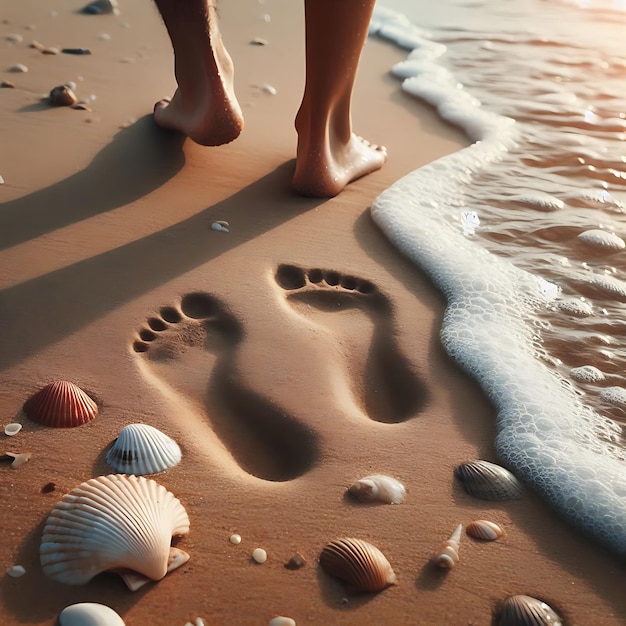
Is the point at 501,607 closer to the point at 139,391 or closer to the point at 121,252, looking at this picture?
the point at 139,391

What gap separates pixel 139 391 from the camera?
67.7 inches

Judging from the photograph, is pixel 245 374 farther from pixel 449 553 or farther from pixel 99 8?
pixel 99 8

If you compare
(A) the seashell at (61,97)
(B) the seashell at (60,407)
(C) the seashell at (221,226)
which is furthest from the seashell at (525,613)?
(A) the seashell at (61,97)

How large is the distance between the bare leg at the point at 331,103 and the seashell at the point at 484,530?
4.76ft

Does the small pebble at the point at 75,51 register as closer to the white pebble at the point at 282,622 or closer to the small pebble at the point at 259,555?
the small pebble at the point at 259,555

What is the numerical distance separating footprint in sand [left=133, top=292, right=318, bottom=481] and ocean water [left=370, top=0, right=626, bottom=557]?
1.56 feet

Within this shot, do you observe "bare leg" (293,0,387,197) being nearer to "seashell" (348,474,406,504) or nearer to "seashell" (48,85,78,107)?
"seashell" (48,85,78,107)

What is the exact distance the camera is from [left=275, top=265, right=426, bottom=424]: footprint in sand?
1.81 meters

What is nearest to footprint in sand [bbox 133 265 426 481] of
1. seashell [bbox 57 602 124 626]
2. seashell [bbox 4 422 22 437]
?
seashell [bbox 4 422 22 437]

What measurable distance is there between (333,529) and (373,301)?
2.79ft

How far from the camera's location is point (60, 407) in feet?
5.25

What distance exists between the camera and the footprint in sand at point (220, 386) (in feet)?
A: 5.34

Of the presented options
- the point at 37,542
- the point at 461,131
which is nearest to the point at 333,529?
the point at 37,542

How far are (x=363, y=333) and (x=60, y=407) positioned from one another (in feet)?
2.66
